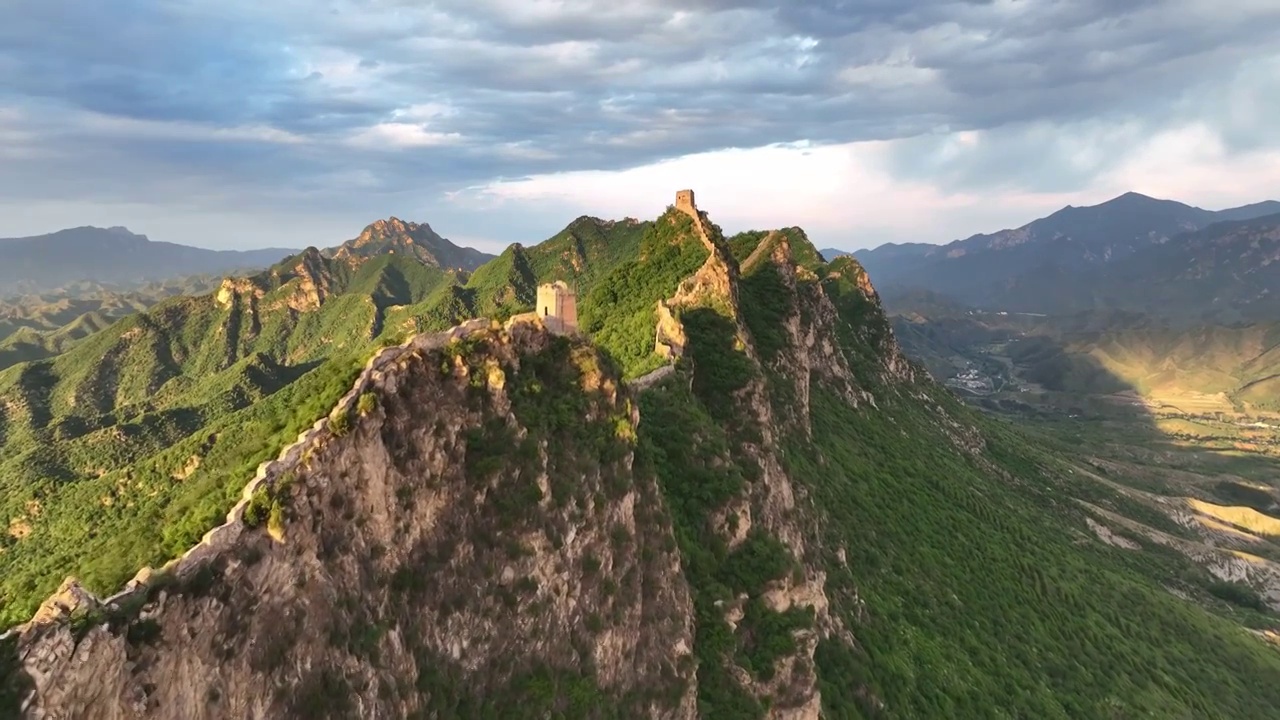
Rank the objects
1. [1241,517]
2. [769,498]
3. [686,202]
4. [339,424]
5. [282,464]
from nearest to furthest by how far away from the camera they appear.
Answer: [282,464], [339,424], [769,498], [686,202], [1241,517]

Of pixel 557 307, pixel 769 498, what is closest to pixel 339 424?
pixel 557 307

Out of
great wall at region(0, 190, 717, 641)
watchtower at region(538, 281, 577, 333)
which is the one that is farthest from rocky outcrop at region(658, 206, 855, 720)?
great wall at region(0, 190, 717, 641)

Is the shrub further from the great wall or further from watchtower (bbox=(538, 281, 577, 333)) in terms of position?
watchtower (bbox=(538, 281, 577, 333))

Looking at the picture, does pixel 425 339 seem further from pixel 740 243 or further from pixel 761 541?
pixel 740 243

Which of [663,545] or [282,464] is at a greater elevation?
[282,464]

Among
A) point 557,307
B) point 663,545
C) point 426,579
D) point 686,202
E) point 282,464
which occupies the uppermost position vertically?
point 686,202

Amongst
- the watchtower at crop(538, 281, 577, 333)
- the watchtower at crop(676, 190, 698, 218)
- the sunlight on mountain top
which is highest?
the watchtower at crop(676, 190, 698, 218)

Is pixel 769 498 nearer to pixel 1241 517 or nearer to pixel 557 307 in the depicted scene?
pixel 557 307
